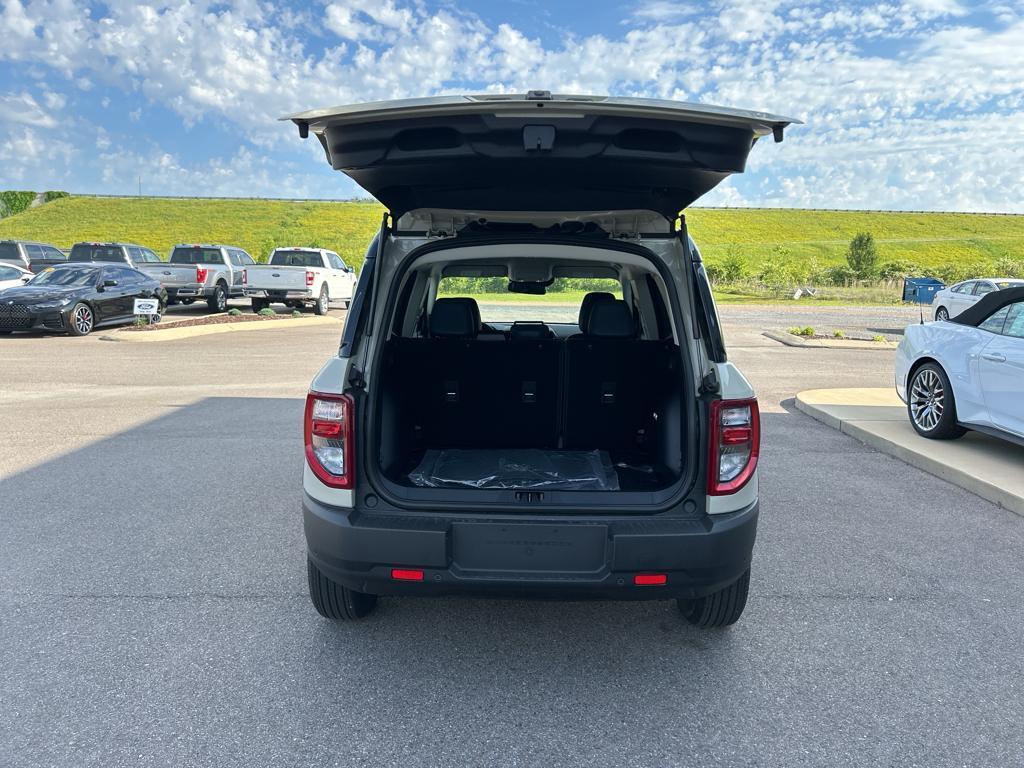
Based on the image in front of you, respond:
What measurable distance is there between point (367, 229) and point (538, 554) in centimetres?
8849

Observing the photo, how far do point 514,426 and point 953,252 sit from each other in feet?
341

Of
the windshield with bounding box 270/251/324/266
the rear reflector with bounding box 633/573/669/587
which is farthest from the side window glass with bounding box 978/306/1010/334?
the windshield with bounding box 270/251/324/266

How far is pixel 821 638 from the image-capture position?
11.3 feet

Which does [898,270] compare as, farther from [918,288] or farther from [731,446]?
[731,446]

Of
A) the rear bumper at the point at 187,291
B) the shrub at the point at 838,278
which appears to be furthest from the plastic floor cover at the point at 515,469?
the shrub at the point at 838,278

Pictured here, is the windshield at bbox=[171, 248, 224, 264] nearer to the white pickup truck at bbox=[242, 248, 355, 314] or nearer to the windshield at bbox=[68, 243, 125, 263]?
the windshield at bbox=[68, 243, 125, 263]

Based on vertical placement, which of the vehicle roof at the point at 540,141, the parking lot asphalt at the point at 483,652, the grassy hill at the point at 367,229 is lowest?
the parking lot asphalt at the point at 483,652

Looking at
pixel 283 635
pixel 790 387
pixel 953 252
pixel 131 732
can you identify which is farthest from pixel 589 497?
pixel 953 252

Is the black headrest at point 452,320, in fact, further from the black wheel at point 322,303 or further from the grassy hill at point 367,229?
the grassy hill at point 367,229

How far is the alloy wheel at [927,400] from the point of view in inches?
276

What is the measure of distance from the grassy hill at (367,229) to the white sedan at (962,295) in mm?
47415

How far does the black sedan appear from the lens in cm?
1477

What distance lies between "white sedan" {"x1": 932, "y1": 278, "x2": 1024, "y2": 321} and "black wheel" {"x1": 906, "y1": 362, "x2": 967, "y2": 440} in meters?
15.7

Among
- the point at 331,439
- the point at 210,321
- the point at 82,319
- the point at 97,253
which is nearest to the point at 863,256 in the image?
the point at 210,321
